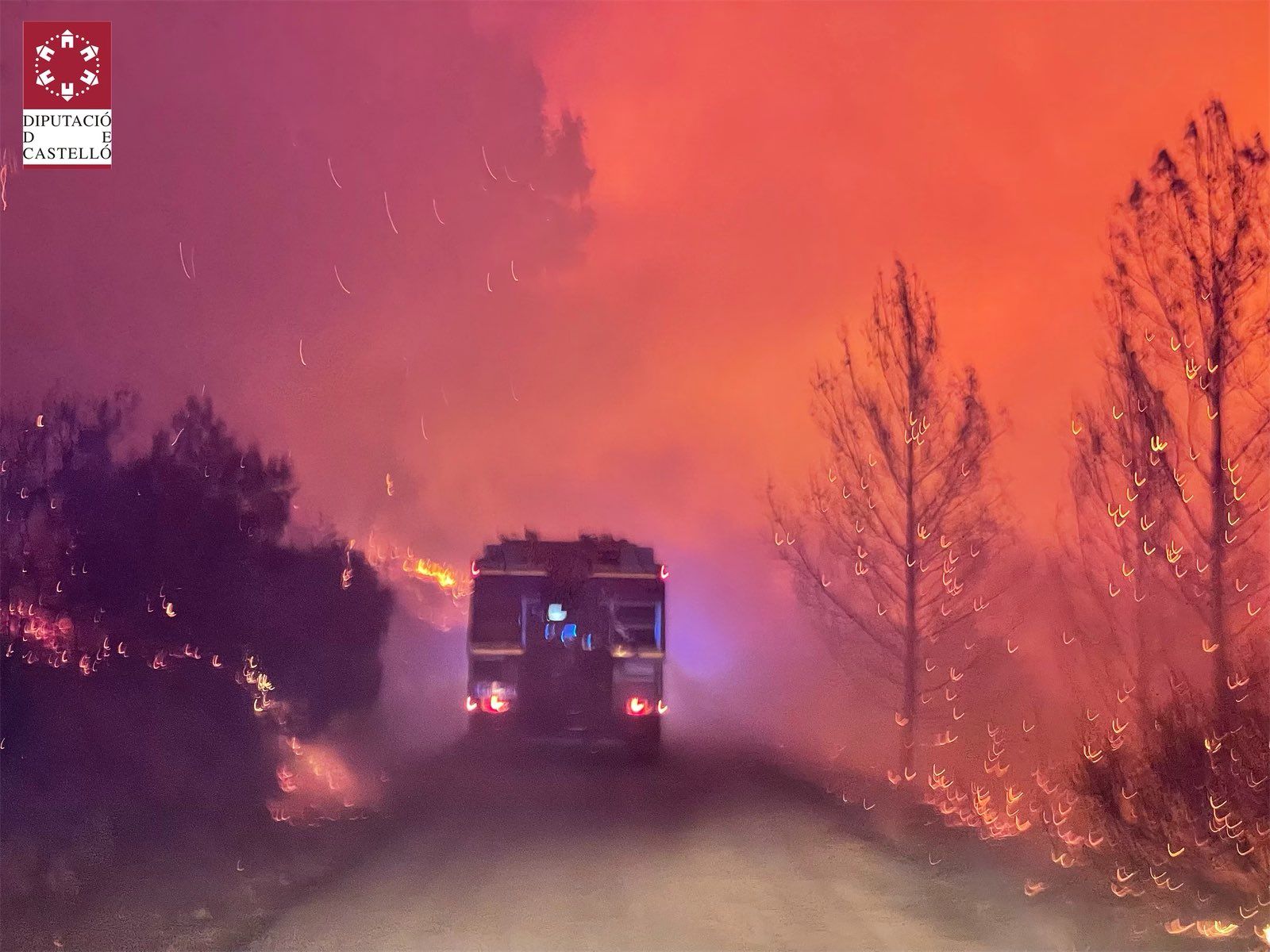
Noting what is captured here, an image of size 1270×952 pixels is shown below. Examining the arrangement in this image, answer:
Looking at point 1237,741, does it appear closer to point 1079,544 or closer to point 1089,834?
point 1089,834

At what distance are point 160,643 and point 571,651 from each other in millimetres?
6241

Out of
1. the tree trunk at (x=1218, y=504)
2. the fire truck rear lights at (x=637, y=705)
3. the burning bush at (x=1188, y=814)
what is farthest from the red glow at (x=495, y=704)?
the tree trunk at (x=1218, y=504)

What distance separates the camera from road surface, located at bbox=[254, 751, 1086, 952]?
24.3 ft

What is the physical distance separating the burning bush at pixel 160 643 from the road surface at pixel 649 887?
7.19 ft

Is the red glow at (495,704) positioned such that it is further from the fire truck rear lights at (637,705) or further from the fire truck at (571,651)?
the fire truck rear lights at (637,705)

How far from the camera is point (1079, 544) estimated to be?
13.6 metres

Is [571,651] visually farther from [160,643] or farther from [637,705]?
[160,643]

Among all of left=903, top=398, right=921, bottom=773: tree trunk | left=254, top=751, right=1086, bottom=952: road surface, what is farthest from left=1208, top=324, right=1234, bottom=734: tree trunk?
left=903, top=398, right=921, bottom=773: tree trunk

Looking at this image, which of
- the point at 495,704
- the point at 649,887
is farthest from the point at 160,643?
the point at 649,887

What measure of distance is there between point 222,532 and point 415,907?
46.4 feet

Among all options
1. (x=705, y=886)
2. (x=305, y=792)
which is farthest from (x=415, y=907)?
(x=305, y=792)

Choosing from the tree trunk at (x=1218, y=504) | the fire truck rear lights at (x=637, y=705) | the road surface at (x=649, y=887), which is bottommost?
the road surface at (x=649, y=887)

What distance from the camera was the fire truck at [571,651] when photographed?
48.0 ft

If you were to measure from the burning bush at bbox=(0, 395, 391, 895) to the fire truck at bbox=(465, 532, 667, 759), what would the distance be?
2448 millimetres
